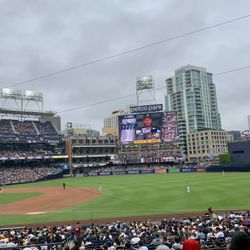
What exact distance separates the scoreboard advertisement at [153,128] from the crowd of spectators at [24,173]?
21.3 metres

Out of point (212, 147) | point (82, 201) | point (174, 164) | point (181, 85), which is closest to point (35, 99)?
point (174, 164)

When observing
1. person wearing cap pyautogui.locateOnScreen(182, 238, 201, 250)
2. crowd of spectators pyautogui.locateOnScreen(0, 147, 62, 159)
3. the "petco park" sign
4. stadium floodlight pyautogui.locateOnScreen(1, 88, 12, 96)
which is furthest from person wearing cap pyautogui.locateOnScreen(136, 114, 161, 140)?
person wearing cap pyautogui.locateOnScreen(182, 238, 201, 250)

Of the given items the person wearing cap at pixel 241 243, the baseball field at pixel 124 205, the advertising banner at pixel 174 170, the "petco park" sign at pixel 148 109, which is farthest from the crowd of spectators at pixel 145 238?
the "petco park" sign at pixel 148 109

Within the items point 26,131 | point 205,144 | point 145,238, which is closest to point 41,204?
point 145,238

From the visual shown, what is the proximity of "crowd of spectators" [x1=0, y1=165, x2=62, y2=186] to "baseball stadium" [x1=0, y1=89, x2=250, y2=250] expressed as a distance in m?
0.21

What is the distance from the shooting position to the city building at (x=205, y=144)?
15650 cm

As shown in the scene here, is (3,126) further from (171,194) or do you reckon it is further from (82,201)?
(171,194)

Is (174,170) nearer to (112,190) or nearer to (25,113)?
(112,190)

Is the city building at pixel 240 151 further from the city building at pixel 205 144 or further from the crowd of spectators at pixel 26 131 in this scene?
the city building at pixel 205 144

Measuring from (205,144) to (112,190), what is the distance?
117 m

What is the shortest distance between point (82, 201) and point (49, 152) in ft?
187

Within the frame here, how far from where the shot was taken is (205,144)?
15712 centimetres

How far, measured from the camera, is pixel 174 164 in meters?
90.2

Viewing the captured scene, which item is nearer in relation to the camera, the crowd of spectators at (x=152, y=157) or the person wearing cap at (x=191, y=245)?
the person wearing cap at (x=191, y=245)
